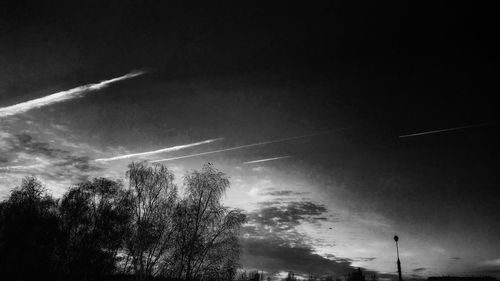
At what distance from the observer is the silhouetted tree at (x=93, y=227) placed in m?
35.6

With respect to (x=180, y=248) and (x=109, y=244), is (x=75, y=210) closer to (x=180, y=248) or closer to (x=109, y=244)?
(x=109, y=244)

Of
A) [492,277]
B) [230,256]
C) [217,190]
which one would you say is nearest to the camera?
[230,256]

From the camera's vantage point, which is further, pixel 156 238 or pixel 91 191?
pixel 91 191

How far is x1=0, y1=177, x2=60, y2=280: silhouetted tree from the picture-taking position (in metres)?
34.9

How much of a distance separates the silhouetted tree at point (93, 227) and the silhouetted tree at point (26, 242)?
144 centimetres

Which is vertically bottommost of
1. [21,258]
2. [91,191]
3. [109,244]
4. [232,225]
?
[21,258]

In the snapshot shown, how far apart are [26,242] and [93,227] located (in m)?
7.00

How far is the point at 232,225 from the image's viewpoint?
33.2 meters

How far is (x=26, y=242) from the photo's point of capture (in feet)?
117

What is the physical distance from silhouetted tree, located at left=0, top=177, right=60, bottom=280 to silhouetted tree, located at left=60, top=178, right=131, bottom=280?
1.44m

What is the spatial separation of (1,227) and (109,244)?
13238mm

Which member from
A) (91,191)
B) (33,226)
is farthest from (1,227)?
(91,191)

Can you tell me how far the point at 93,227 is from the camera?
37.8 meters

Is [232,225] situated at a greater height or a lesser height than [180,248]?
greater
